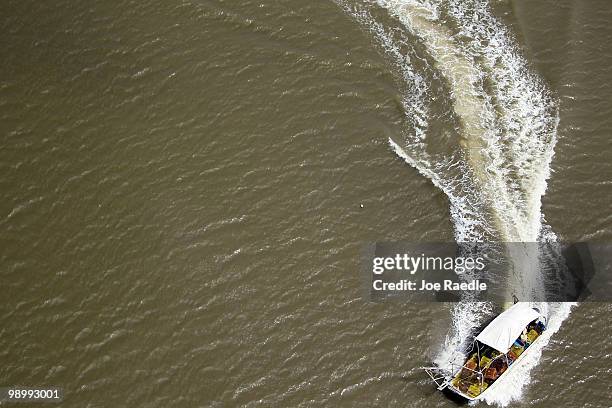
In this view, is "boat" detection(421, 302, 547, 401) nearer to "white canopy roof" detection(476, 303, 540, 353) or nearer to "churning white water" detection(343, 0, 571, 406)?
"white canopy roof" detection(476, 303, 540, 353)

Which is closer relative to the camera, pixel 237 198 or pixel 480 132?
pixel 237 198

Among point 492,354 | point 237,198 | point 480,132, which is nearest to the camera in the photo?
point 492,354

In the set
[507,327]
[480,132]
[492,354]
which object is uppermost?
Answer: [480,132]

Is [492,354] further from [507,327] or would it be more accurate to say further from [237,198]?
[237,198]

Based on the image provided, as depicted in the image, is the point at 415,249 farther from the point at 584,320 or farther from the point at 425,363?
the point at 584,320

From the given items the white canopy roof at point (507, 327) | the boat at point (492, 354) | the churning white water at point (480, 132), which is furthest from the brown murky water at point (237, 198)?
the white canopy roof at point (507, 327)

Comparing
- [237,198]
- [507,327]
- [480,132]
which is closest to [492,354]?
[507,327]

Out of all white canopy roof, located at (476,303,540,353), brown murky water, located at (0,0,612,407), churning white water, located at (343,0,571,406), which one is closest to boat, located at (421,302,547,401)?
white canopy roof, located at (476,303,540,353)

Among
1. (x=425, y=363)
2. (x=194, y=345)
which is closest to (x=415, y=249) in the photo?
(x=425, y=363)

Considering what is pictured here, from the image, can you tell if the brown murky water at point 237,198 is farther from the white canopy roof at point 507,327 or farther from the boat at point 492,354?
the white canopy roof at point 507,327
